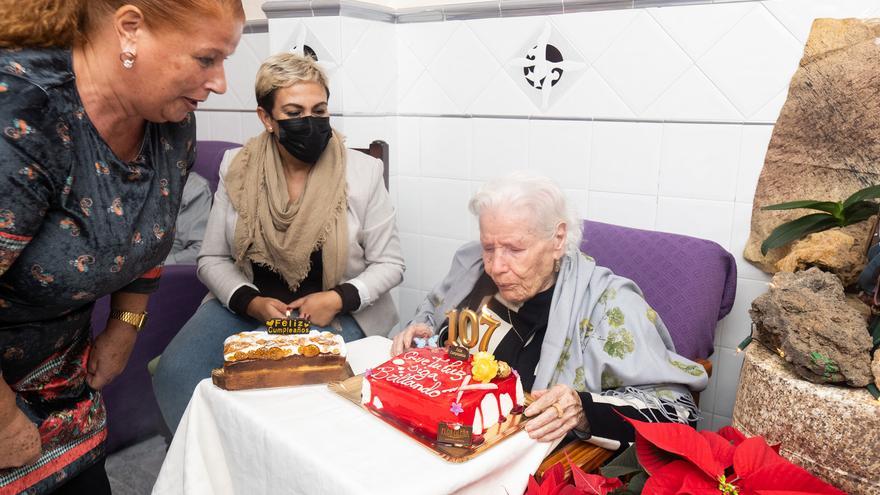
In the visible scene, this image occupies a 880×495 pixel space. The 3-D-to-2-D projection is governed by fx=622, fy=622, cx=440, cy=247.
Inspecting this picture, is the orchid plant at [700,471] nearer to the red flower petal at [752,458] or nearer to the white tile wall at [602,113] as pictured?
the red flower petal at [752,458]

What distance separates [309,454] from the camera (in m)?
1.21

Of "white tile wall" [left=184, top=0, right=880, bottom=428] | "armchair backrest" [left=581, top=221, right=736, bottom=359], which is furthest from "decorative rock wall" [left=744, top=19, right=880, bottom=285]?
"armchair backrest" [left=581, top=221, right=736, bottom=359]

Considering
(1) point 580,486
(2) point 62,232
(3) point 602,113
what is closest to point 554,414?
(1) point 580,486

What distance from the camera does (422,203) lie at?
313 centimetres

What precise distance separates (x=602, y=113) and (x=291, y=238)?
1.31 meters

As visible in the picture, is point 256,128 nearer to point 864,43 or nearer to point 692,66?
point 692,66

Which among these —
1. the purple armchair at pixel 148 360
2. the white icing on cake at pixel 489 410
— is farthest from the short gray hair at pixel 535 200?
the purple armchair at pixel 148 360

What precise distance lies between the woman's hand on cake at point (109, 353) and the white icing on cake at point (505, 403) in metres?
0.93

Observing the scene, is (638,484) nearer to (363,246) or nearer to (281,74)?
(363,246)

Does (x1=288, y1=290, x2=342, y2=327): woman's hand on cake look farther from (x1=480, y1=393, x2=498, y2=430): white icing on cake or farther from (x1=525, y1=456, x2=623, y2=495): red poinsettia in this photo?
(x1=525, y1=456, x2=623, y2=495): red poinsettia

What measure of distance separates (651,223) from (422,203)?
1.15 metres

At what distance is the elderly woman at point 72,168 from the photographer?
3.39ft

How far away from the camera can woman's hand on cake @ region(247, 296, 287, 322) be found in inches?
85.8

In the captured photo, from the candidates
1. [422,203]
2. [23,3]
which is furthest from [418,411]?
[422,203]
